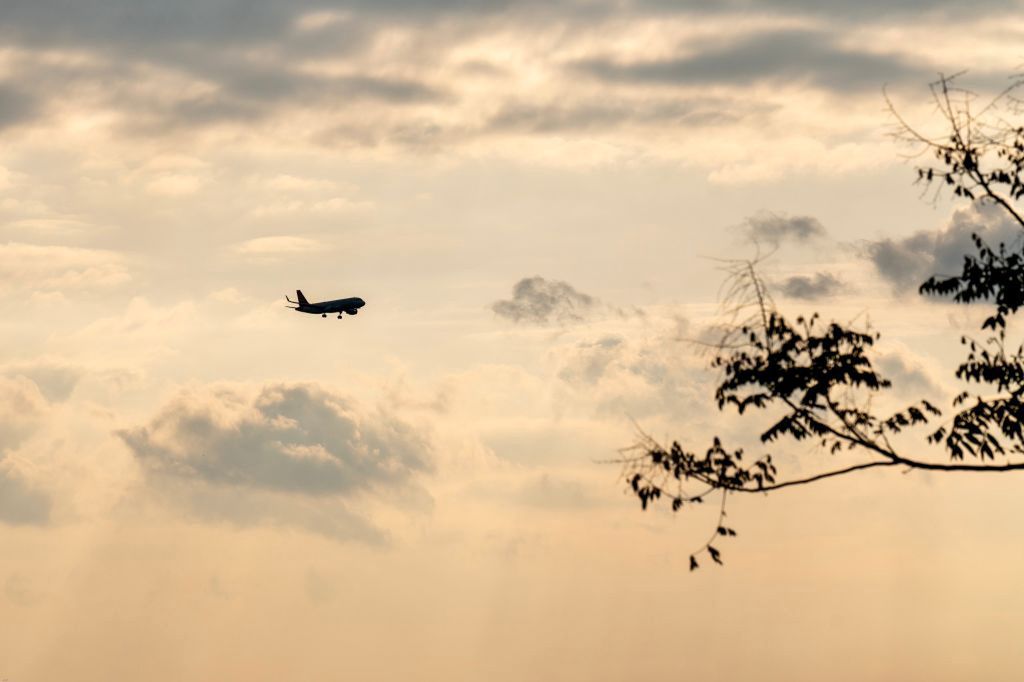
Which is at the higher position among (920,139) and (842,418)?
(920,139)

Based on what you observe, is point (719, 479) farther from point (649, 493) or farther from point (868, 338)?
point (868, 338)

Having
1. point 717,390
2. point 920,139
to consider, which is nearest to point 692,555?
point 717,390

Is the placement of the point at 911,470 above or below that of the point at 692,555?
above

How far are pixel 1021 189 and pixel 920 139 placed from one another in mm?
2741

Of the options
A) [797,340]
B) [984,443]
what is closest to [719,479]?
[797,340]

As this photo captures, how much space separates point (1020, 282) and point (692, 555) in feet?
34.1

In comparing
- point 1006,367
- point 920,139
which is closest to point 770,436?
point 1006,367

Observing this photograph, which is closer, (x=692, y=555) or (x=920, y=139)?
(x=692, y=555)

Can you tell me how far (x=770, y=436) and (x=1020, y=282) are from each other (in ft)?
23.2

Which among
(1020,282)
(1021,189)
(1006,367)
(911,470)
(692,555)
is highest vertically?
(1021,189)

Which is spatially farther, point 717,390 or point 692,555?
point 717,390

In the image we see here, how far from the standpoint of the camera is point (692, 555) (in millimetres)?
28641

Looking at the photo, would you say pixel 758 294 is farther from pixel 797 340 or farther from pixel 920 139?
pixel 920 139

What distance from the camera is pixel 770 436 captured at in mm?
30344
